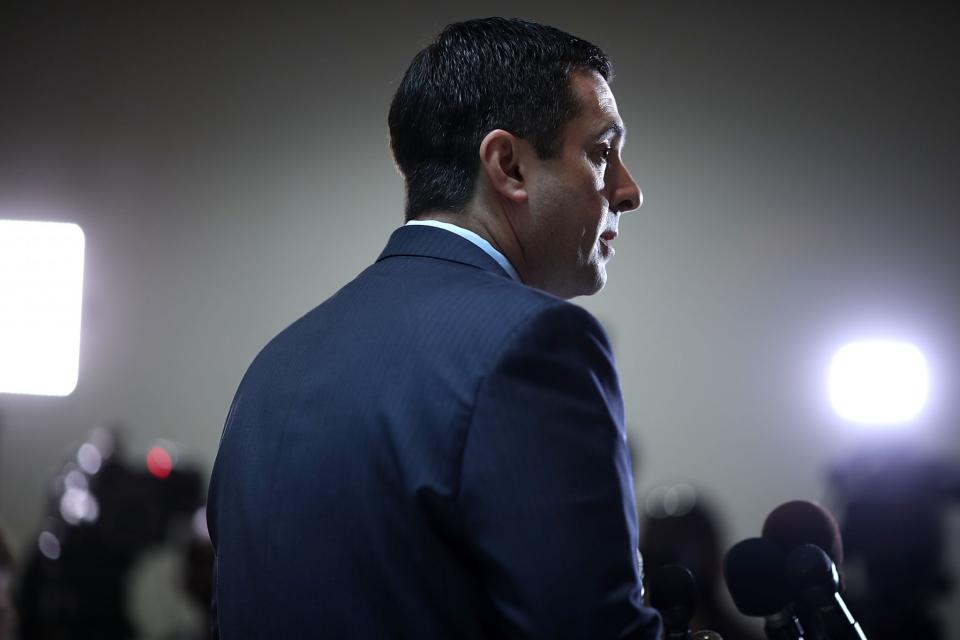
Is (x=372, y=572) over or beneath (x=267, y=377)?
beneath

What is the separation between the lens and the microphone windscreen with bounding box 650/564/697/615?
961 mm

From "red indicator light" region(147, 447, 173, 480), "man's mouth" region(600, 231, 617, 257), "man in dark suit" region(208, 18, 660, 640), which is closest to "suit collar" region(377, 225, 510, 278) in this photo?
"man in dark suit" region(208, 18, 660, 640)

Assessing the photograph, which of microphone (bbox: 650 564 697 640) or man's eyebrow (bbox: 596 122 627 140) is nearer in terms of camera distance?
microphone (bbox: 650 564 697 640)

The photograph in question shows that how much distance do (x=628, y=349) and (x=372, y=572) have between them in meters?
3.60

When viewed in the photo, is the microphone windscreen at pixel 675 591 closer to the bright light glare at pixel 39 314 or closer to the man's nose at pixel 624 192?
the man's nose at pixel 624 192

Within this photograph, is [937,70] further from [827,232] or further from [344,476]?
[344,476]

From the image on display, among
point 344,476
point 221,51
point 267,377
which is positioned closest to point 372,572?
point 344,476

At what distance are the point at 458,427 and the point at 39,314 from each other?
4.14 m

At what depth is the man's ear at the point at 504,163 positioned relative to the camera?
100 centimetres

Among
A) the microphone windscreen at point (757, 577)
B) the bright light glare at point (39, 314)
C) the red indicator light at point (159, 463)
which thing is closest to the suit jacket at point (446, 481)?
the microphone windscreen at point (757, 577)

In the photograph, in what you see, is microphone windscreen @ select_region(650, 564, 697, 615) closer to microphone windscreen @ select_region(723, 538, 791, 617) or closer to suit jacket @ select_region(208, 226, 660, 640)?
microphone windscreen @ select_region(723, 538, 791, 617)

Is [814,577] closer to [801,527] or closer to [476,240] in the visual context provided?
[801,527]

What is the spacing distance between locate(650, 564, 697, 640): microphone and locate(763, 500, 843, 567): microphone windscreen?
0.39ft

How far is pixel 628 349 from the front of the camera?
4.33m
